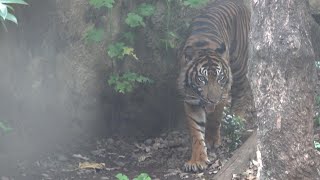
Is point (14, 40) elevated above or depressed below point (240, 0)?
below

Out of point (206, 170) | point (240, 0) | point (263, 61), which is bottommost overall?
point (206, 170)

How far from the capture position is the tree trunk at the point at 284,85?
11.7ft

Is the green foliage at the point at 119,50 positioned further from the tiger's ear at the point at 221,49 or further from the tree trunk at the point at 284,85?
the tree trunk at the point at 284,85

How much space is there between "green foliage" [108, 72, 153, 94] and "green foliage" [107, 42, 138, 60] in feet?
0.65

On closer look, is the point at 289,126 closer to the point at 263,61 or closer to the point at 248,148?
the point at 263,61

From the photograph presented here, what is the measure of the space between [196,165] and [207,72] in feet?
2.83

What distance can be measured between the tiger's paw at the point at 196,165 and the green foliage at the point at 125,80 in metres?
0.89

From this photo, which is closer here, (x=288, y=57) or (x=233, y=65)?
(x=288, y=57)

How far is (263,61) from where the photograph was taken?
361 cm

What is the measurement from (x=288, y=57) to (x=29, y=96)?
11.6 feet

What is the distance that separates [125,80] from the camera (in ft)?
21.3

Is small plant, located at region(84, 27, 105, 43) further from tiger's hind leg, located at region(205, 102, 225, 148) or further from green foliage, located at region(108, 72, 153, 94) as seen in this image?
tiger's hind leg, located at region(205, 102, 225, 148)

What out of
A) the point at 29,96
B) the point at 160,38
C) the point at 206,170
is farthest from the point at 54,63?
the point at 206,170

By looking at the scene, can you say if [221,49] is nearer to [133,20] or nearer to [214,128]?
[214,128]
